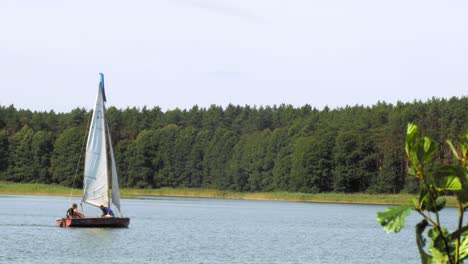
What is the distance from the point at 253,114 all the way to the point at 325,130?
50504mm

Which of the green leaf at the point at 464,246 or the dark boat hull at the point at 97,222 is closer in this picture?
the green leaf at the point at 464,246

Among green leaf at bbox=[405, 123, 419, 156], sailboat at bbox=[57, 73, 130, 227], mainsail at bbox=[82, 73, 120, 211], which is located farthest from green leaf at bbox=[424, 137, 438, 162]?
mainsail at bbox=[82, 73, 120, 211]

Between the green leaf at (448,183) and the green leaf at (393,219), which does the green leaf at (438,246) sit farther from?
the green leaf at (393,219)

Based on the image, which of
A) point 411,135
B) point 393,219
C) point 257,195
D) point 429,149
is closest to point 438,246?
point 429,149

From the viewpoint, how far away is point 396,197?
119750 mm

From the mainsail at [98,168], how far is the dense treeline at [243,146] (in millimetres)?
74715

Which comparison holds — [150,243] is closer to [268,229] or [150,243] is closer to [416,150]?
[268,229]

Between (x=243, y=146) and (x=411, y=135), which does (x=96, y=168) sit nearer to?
(x=411, y=135)

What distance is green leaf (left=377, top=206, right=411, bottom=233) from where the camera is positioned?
21.9ft

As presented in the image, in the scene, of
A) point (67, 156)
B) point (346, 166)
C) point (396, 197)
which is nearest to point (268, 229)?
point (396, 197)

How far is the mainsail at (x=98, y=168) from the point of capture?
5444cm

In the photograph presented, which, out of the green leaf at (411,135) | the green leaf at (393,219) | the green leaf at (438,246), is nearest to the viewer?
the green leaf at (393,219)

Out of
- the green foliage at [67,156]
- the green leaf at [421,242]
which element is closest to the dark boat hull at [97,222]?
the green leaf at [421,242]

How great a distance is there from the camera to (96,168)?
5478 centimetres
